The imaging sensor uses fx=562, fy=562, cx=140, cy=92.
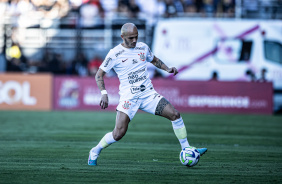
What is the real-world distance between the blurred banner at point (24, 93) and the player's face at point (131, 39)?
1555cm

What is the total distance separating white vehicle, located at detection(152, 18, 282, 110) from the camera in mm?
24625

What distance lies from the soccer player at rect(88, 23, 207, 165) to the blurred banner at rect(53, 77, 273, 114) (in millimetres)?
14290

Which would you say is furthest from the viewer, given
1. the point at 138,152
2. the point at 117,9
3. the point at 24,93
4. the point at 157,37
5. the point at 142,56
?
the point at 117,9

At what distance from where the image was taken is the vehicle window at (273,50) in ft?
81.4

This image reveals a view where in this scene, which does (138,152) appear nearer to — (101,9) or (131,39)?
(131,39)

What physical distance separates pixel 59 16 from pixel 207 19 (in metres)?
7.76

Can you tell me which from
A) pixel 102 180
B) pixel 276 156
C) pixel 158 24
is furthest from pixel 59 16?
pixel 102 180

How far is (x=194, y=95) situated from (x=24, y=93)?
7.41 meters

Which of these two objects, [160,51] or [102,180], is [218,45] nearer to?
[160,51]

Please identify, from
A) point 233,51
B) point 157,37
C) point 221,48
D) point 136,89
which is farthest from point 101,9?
point 136,89

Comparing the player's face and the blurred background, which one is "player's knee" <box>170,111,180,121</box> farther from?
the blurred background

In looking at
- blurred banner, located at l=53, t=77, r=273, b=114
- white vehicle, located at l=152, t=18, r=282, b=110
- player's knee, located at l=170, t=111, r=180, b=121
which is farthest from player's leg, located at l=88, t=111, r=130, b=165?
white vehicle, located at l=152, t=18, r=282, b=110

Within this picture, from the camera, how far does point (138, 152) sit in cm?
1134

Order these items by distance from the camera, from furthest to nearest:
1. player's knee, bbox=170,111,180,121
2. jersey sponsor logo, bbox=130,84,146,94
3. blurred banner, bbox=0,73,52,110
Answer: blurred banner, bbox=0,73,52,110 < jersey sponsor logo, bbox=130,84,146,94 < player's knee, bbox=170,111,180,121
